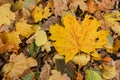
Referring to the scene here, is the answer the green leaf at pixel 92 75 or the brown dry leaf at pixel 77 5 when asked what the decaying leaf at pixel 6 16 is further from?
the green leaf at pixel 92 75

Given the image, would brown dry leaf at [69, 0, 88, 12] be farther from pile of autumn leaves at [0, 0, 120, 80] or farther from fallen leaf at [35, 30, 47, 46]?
fallen leaf at [35, 30, 47, 46]

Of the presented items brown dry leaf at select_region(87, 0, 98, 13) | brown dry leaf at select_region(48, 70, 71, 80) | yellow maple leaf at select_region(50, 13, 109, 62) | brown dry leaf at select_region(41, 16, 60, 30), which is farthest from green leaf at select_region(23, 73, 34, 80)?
brown dry leaf at select_region(87, 0, 98, 13)

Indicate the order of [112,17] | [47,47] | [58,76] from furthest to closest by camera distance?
[112,17], [47,47], [58,76]

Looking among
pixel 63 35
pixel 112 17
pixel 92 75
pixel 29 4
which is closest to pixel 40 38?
pixel 63 35

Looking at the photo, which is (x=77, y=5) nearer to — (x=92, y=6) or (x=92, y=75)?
(x=92, y=6)

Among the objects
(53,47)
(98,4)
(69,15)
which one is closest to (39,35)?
(53,47)

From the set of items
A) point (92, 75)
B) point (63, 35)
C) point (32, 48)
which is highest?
point (63, 35)

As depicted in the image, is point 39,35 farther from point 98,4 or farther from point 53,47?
point 98,4
